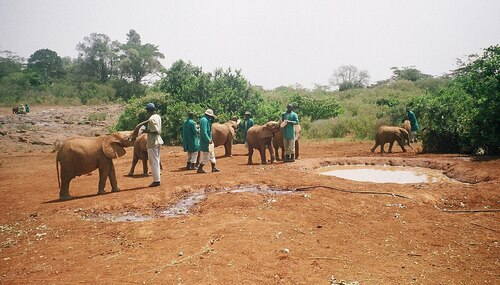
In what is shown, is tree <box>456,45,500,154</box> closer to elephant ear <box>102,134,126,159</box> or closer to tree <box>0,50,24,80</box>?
elephant ear <box>102,134,126,159</box>

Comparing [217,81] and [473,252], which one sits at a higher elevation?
[217,81]

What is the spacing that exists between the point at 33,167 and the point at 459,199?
52.9 feet

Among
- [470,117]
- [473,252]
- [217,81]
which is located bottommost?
[473,252]

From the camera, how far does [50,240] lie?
6234mm

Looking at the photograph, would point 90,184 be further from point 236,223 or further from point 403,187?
point 403,187

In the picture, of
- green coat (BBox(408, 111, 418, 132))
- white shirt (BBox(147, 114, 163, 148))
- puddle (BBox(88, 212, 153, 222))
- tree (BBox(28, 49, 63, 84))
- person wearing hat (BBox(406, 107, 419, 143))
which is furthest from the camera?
tree (BBox(28, 49, 63, 84))

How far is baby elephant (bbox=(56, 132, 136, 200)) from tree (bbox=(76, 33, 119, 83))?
144 ft

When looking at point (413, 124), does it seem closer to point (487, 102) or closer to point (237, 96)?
point (487, 102)

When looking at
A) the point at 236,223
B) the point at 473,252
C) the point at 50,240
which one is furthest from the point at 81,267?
the point at 473,252

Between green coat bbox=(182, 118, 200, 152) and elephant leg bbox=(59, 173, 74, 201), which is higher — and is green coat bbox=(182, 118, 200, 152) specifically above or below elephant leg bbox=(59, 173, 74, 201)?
above

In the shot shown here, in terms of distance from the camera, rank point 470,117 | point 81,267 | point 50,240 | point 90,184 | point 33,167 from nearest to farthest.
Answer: point 81,267, point 50,240, point 90,184, point 470,117, point 33,167

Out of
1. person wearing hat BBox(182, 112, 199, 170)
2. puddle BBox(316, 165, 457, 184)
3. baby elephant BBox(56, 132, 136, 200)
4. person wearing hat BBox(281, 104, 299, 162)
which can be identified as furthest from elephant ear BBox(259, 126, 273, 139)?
baby elephant BBox(56, 132, 136, 200)

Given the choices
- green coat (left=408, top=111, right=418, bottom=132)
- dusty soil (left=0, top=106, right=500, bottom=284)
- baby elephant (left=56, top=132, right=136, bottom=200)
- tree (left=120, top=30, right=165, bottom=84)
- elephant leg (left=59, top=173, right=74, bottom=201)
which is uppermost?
tree (left=120, top=30, right=165, bottom=84)

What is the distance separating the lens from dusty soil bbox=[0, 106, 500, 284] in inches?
188
